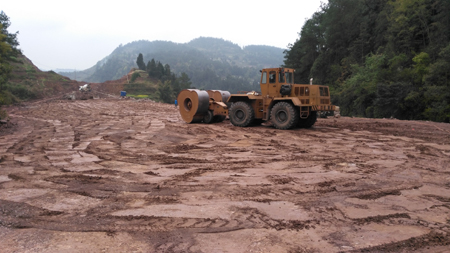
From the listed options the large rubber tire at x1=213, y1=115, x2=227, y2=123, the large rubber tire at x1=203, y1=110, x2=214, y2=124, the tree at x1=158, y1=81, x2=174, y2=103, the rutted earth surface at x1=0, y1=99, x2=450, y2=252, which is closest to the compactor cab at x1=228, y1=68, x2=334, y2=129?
the large rubber tire at x1=203, y1=110, x2=214, y2=124

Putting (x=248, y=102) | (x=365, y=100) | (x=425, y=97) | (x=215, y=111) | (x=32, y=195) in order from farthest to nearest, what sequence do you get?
(x=365, y=100), (x=425, y=97), (x=215, y=111), (x=248, y=102), (x=32, y=195)

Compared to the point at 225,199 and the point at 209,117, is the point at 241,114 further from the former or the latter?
the point at 225,199

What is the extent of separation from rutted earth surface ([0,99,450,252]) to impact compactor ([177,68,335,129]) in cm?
423

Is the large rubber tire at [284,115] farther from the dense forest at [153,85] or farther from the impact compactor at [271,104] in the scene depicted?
the dense forest at [153,85]

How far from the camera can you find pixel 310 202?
444 cm

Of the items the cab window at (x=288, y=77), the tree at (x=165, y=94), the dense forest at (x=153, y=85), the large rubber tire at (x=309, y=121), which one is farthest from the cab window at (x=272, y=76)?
the tree at (x=165, y=94)

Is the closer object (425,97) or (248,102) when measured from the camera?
(248,102)

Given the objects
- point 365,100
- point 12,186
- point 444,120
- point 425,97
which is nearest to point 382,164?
point 12,186

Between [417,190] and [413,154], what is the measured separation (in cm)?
345

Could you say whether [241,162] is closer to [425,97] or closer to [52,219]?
[52,219]

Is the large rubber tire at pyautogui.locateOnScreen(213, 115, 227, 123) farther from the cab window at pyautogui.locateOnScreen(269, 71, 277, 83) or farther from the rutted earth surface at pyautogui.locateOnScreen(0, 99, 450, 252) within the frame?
the rutted earth surface at pyautogui.locateOnScreen(0, 99, 450, 252)

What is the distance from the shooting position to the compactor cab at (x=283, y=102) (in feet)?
42.4

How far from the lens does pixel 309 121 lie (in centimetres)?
1398

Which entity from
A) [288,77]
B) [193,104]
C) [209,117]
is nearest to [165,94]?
[209,117]
